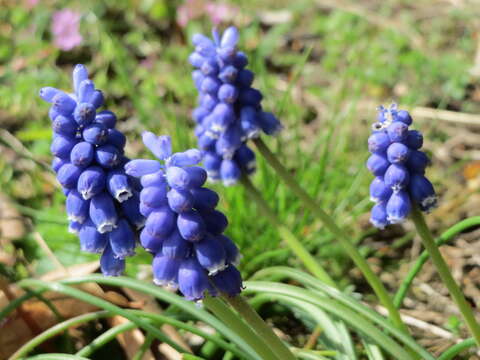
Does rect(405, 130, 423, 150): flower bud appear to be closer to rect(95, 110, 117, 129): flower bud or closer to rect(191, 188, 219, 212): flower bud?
rect(191, 188, 219, 212): flower bud

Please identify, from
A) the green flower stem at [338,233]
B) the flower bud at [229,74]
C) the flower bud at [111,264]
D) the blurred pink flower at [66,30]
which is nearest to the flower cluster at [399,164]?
the green flower stem at [338,233]

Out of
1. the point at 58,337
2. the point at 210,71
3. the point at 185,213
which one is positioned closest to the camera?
the point at 185,213

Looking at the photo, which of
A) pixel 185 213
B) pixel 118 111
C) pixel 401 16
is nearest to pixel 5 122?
pixel 118 111

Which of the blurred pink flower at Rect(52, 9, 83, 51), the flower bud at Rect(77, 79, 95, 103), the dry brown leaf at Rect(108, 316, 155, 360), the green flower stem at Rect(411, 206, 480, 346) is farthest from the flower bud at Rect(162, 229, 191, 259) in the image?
the blurred pink flower at Rect(52, 9, 83, 51)

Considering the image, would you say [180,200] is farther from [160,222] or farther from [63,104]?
[63,104]

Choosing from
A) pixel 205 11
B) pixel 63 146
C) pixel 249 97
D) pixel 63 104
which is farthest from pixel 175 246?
pixel 205 11

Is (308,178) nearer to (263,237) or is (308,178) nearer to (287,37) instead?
(263,237)
